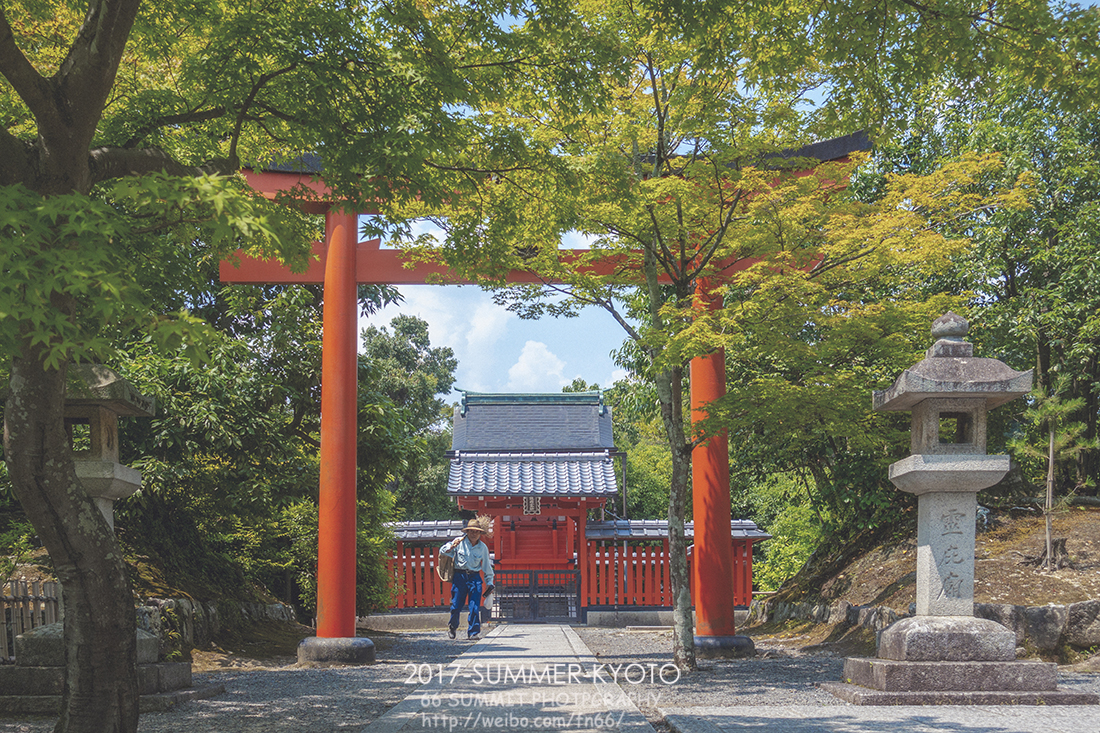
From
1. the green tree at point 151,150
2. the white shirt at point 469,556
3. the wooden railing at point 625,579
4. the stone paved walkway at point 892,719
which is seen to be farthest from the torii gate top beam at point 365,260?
the wooden railing at point 625,579

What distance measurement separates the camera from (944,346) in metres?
6.26

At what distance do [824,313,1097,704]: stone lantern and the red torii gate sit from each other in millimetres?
2766

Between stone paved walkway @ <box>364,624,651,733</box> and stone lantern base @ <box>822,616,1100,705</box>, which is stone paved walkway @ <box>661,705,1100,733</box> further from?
stone paved walkway @ <box>364,624,651,733</box>

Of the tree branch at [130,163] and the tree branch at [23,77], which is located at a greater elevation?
the tree branch at [23,77]

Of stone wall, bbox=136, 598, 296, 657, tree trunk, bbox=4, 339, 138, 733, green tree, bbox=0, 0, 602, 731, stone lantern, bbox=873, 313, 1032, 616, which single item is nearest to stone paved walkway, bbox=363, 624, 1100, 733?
stone lantern, bbox=873, 313, 1032, 616

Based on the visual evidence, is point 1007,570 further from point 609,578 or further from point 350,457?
point 609,578

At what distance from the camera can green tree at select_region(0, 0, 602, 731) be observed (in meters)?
3.21

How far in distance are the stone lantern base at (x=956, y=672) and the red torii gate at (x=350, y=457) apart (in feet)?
10.7

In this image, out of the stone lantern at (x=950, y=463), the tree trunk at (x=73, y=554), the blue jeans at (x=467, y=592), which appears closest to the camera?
the tree trunk at (x=73, y=554)

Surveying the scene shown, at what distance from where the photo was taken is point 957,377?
6137 mm

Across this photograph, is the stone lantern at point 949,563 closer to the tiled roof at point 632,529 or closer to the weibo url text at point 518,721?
the weibo url text at point 518,721

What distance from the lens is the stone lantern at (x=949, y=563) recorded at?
224 inches

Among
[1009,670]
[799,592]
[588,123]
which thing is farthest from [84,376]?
[799,592]

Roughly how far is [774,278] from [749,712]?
3.78m
